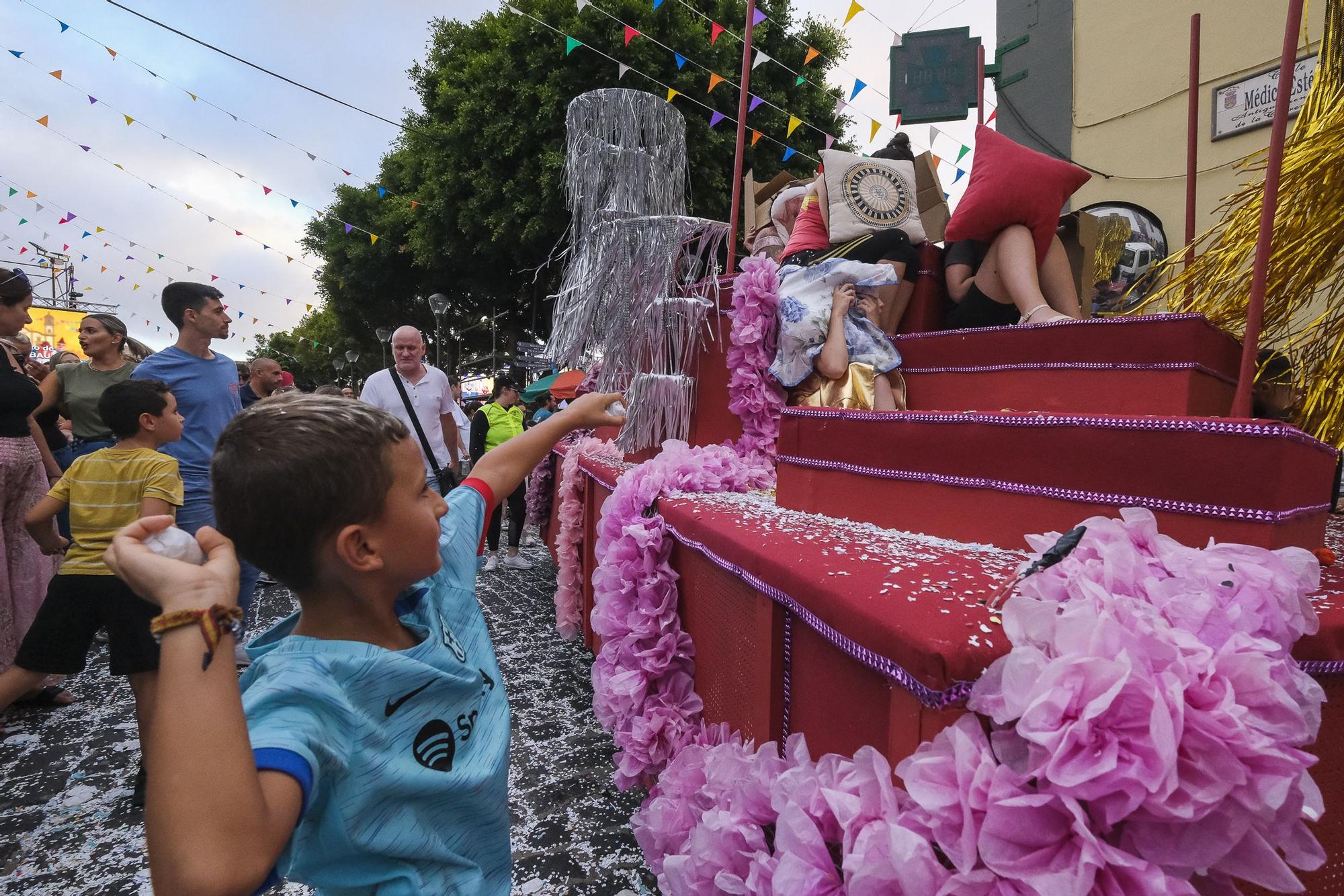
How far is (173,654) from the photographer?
0.69 metres

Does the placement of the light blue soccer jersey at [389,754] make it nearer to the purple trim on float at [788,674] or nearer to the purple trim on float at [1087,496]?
the purple trim on float at [788,674]

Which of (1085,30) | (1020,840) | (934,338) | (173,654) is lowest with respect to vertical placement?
(1020,840)

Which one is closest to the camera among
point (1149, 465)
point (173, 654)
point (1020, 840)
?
point (173, 654)

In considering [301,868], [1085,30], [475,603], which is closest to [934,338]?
[475,603]

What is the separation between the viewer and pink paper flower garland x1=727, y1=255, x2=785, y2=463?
9.25ft

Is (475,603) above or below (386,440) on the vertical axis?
below

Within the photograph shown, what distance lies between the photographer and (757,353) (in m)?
2.84

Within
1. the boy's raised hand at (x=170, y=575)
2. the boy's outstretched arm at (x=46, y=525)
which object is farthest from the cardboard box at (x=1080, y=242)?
the boy's outstretched arm at (x=46, y=525)

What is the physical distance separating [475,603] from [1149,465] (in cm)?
133

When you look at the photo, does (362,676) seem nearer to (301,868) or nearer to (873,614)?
(301,868)

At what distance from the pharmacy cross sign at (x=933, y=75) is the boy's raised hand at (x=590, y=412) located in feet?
23.7

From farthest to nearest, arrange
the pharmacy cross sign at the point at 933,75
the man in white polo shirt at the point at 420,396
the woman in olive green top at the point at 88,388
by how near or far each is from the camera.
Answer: the pharmacy cross sign at the point at 933,75, the man in white polo shirt at the point at 420,396, the woman in olive green top at the point at 88,388

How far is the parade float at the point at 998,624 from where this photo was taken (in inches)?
30.6

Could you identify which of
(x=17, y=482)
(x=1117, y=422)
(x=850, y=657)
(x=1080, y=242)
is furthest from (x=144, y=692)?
(x=1080, y=242)
